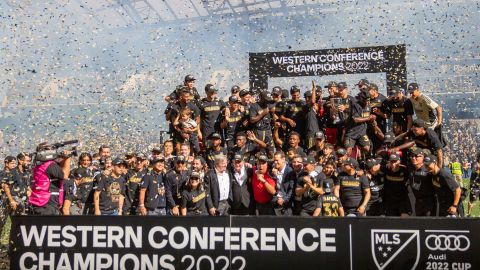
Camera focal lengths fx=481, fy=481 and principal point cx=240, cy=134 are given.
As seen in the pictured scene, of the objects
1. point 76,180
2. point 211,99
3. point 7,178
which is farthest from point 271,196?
point 7,178

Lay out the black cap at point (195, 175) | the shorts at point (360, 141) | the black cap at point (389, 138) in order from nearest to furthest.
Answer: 1. the black cap at point (195, 175)
2. the black cap at point (389, 138)
3. the shorts at point (360, 141)

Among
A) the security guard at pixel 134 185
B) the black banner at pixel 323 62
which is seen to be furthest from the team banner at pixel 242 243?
the black banner at pixel 323 62

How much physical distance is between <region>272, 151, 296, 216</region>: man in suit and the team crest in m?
2.08

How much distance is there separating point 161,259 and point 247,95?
4.51m

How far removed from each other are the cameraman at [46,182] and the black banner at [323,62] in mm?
5483

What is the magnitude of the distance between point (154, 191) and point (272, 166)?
6.65 ft

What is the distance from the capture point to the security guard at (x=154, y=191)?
311 inches

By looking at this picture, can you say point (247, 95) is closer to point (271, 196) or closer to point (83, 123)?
point (271, 196)

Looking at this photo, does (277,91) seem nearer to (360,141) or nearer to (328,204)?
(360,141)

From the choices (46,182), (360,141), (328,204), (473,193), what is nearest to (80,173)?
(46,182)

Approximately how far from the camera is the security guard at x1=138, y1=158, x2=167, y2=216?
7.89 meters

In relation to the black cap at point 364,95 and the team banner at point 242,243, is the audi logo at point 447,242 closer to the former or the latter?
the team banner at point 242,243

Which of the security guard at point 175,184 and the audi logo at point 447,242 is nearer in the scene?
the audi logo at point 447,242

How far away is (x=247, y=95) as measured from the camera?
29.8 feet
